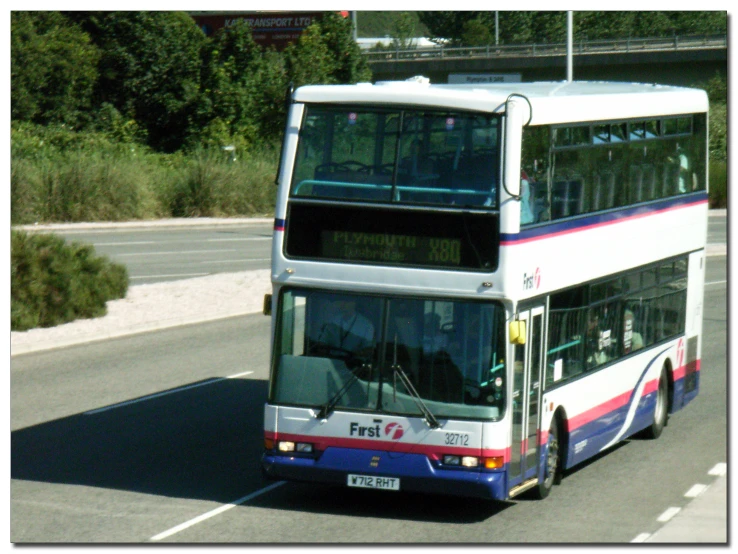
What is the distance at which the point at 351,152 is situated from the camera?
11.1 m

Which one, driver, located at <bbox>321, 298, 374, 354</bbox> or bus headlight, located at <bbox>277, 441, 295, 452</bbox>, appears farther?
bus headlight, located at <bbox>277, 441, 295, 452</bbox>

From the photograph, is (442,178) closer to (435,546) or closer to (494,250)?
(494,250)

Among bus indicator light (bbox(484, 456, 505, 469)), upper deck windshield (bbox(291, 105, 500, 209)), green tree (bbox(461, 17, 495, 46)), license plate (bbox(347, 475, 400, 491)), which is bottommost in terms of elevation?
license plate (bbox(347, 475, 400, 491))

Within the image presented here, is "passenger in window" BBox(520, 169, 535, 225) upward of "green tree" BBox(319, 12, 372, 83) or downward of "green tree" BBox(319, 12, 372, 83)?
downward

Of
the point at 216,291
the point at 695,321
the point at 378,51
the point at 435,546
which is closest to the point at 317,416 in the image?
the point at 435,546

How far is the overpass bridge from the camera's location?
5731 cm

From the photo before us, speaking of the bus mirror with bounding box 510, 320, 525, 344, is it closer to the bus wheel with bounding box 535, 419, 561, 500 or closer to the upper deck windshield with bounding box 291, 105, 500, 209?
the upper deck windshield with bounding box 291, 105, 500, 209

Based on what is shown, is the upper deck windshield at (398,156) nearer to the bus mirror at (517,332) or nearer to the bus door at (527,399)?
the bus mirror at (517,332)

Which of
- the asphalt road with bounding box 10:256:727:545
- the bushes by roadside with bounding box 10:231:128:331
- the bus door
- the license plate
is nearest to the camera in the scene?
the asphalt road with bounding box 10:256:727:545

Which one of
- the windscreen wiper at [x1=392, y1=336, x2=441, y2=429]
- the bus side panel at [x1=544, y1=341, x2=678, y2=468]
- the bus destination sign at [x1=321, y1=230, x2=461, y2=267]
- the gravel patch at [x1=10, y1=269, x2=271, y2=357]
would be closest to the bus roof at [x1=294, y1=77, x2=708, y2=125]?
the bus destination sign at [x1=321, y1=230, x2=461, y2=267]

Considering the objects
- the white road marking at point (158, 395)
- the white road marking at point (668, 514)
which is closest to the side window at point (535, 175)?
the white road marking at point (668, 514)

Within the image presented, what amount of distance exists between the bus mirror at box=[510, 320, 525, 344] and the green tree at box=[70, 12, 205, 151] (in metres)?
49.9

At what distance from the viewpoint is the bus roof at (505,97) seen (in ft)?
36.0

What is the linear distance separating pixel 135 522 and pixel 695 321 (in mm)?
8875
